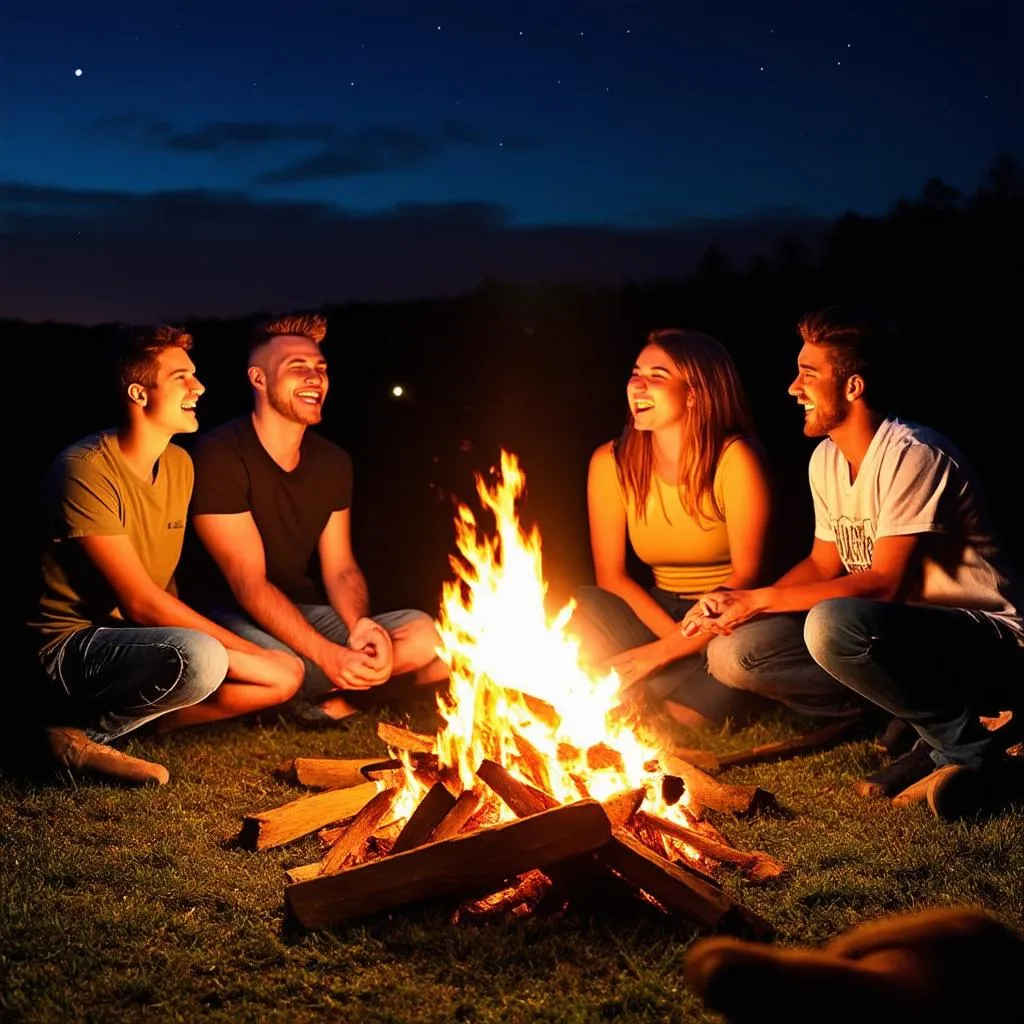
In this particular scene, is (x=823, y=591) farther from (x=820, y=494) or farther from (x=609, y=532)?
(x=609, y=532)

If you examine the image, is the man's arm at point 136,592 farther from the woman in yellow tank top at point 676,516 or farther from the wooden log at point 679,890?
the wooden log at point 679,890

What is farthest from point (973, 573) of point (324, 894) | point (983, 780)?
point (324, 894)

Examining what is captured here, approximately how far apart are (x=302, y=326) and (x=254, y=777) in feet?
7.79

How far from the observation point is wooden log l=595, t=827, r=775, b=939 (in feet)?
12.2

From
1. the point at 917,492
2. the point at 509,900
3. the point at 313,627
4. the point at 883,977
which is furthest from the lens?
the point at 313,627

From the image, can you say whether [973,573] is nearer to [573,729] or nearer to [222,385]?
[573,729]

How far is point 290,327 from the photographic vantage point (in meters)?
6.42

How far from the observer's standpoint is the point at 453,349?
13.7 m

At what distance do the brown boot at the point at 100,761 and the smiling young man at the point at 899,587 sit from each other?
2508 millimetres

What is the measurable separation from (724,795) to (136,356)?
10.9ft

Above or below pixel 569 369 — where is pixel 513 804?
below

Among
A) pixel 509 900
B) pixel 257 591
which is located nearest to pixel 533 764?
pixel 509 900

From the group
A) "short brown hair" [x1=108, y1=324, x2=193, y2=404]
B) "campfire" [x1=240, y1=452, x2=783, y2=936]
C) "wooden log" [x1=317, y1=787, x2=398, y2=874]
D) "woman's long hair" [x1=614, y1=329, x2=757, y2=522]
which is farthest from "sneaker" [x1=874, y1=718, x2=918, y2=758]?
"short brown hair" [x1=108, y1=324, x2=193, y2=404]

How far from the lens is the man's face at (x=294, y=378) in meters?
6.27
